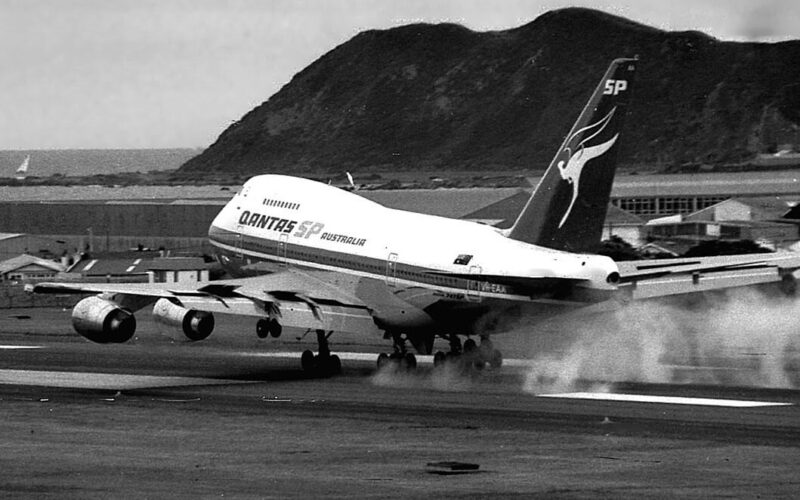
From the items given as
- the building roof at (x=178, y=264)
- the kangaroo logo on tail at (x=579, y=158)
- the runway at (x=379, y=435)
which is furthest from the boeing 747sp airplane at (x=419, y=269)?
the building roof at (x=178, y=264)

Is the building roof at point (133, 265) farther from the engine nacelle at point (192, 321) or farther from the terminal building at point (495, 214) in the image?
the engine nacelle at point (192, 321)

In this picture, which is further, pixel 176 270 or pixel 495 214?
pixel 495 214

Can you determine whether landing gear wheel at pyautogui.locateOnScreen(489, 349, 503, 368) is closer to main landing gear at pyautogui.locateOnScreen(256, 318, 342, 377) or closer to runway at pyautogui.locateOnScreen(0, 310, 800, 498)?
runway at pyautogui.locateOnScreen(0, 310, 800, 498)

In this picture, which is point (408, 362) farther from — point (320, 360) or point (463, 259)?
point (463, 259)

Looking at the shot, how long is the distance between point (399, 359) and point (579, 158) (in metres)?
9.67

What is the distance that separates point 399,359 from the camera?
4741cm

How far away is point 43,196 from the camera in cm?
17725

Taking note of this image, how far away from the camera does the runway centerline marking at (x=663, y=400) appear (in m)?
37.3

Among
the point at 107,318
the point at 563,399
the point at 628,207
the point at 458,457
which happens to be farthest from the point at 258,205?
the point at 628,207

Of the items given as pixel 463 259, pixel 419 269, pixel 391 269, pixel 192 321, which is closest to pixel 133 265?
pixel 192 321

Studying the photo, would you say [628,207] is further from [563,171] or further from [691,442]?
[691,442]

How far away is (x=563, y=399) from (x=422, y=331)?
7.86 meters

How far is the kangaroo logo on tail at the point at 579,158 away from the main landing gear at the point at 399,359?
8157mm

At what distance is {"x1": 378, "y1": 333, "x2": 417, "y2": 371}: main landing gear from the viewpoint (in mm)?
47281
